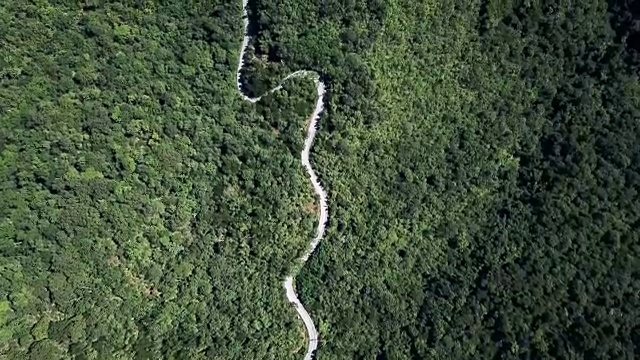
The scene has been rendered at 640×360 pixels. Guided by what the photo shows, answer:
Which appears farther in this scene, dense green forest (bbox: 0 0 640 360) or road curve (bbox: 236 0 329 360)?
road curve (bbox: 236 0 329 360)

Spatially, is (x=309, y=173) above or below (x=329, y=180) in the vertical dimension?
below

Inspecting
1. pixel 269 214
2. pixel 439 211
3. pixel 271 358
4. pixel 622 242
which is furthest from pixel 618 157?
pixel 271 358

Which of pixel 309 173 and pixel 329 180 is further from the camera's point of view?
pixel 309 173

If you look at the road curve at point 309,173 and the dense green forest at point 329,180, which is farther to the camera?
the road curve at point 309,173

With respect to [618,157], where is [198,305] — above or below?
below

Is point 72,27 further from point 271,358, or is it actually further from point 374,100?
point 271,358
